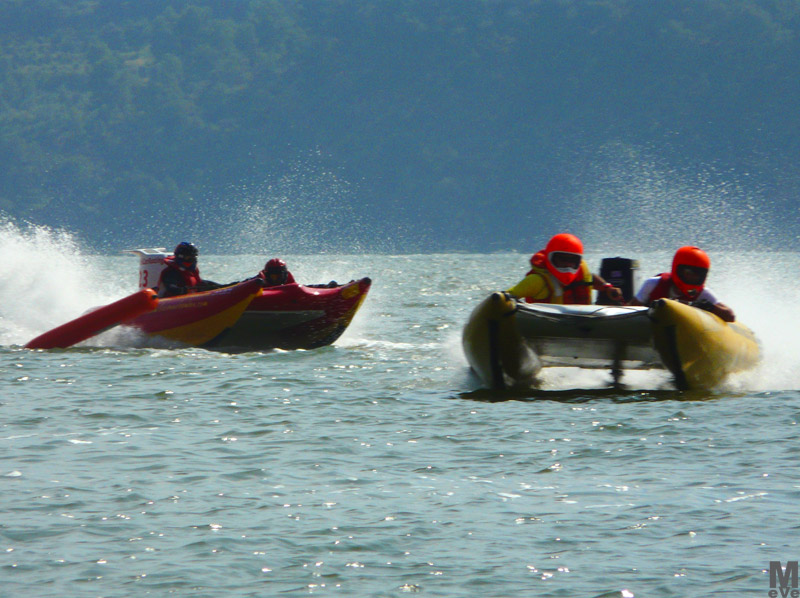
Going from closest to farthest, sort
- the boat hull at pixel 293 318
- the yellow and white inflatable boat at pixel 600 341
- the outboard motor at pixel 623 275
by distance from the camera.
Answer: the yellow and white inflatable boat at pixel 600 341
the outboard motor at pixel 623 275
the boat hull at pixel 293 318

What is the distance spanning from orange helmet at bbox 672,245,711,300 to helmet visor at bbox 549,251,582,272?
97 centimetres

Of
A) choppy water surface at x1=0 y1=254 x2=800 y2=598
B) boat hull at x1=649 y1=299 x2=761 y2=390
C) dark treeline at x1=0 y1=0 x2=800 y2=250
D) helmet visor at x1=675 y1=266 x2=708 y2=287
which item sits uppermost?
dark treeline at x1=0 y1=0 x2=800 y2=250

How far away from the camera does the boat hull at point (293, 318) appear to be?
47.1ft

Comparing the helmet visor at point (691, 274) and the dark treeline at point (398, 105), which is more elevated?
the dark treeline at point (398, 105)

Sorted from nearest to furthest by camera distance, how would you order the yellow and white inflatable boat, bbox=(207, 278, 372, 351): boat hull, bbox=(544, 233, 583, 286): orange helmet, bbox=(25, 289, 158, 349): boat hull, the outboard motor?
the yellow and white inflatable boat
bbox=(544, 233, 583, 286): orange helmet
the outboard motor
bbox=(25, 289, 158, 349): boat hull
bbox=(207, 278, 372, 351): boat hull

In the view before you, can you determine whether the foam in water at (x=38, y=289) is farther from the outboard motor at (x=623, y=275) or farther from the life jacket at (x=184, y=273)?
the outboard motor at (x=623, y=275)

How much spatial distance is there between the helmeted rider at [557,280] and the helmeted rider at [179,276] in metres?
5.48

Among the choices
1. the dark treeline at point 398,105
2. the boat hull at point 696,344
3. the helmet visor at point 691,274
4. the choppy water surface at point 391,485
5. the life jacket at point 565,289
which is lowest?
the choppy water surface at point 391,485

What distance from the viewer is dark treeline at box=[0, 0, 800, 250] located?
11906 cm

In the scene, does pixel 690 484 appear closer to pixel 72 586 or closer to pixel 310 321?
pixel 72 586

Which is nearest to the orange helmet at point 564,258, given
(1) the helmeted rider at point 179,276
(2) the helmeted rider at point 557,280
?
(2) the helmeted rider at point 557,280

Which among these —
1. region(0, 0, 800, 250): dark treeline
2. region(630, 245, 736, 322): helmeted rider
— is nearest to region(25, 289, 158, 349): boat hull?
region(630, 245, 736, 322): helmeted rider

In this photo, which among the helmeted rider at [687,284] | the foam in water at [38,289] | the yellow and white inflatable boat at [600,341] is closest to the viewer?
the yellow and white inflatable boat at [600,341]

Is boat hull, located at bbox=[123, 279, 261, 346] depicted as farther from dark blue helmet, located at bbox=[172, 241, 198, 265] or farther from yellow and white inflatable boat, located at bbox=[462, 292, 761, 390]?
yellow and white inflatable boat, located at bbox=[462, 292, 761, 390]
